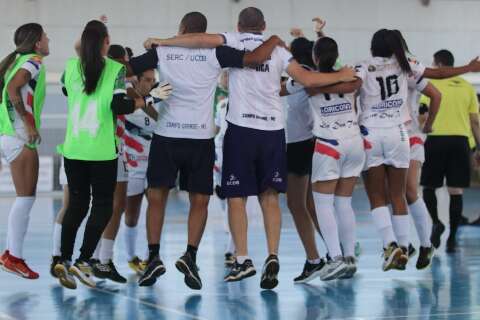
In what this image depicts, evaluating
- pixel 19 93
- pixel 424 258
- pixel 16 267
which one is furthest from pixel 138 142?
pixel 424 258

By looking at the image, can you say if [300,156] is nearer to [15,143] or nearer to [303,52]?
[303,52]

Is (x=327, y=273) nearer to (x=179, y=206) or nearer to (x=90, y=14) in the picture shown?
(x=179, y=206)

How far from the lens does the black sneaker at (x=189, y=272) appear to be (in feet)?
21.6

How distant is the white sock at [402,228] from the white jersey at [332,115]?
850 mm

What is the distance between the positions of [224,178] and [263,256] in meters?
2.39

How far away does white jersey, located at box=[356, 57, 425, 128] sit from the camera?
7.57m

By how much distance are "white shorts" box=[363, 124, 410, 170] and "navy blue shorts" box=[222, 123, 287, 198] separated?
94 centimetres

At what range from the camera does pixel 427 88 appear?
26.1 feet

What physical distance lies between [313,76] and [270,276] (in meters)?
1.38

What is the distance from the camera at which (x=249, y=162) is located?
6.89 meters

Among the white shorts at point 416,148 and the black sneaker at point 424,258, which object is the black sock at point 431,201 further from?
the black sneaker at point 424,258

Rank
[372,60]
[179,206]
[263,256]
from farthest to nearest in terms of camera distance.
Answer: [179,206], [263,256], [372,60]

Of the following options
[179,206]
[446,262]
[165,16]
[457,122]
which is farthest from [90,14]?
[446,262]

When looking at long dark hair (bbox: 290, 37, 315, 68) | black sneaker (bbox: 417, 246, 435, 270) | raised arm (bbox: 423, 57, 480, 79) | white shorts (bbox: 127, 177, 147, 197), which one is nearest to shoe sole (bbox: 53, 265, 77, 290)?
white shorts (bbox: 127, 177, 147, 197)
